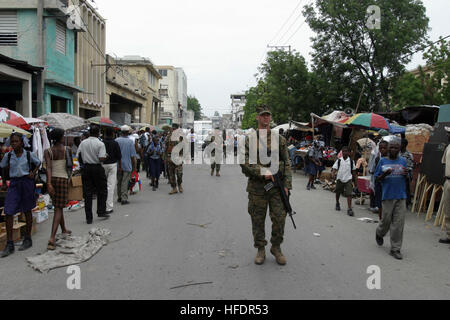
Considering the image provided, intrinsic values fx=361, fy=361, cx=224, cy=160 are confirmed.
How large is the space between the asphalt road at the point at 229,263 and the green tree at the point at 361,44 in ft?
54.7

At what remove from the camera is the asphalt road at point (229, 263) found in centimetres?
402

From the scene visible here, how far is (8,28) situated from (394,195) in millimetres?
17556

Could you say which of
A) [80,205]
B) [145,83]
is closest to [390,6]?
[80,205]

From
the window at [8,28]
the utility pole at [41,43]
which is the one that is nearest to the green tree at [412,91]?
the utility pole at [41,43]

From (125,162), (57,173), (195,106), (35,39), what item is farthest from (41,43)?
(195,106)

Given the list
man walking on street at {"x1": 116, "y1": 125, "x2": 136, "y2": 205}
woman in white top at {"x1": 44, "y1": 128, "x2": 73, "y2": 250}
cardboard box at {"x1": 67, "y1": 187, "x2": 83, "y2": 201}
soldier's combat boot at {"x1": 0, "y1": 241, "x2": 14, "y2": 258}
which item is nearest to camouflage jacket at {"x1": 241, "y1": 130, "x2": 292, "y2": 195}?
woman in white top at {"x1": 44, "y1": 128, "x2": 73, "y2": 250}

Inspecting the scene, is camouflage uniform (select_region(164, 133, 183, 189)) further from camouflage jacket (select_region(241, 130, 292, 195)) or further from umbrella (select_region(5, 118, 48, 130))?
camouflage jacket (select_region(241, 130, 292, 195))

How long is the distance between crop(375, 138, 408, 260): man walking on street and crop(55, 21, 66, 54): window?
16590 mm

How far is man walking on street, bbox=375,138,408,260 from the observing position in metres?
5.44

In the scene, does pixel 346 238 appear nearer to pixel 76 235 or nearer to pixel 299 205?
pixel 299 205

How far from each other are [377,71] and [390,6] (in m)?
3.79

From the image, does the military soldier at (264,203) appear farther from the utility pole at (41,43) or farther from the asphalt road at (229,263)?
the utility pole at (41,43)

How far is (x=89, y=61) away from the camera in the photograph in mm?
22016

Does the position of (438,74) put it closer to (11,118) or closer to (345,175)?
(345,175)
